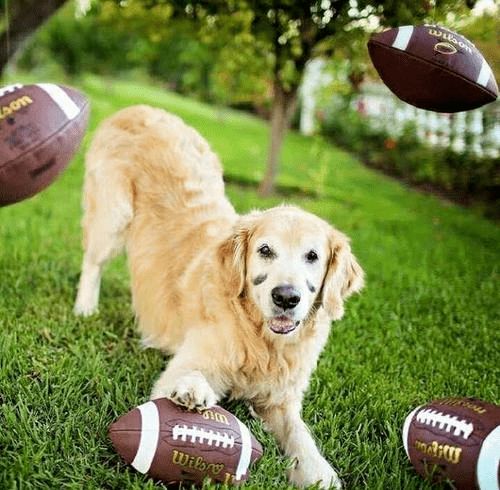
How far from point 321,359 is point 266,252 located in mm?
1110

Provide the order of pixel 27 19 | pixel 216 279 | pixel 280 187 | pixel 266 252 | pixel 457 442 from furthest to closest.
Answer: pixel 280 187 → pixel 27 19 → pixel 216 279 → pixel 266 252 → pixel 457 442

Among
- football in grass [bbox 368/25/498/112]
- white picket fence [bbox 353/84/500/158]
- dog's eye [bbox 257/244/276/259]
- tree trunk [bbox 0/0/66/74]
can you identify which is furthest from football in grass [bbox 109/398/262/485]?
white picket fence [bbox 353/84/500/158]

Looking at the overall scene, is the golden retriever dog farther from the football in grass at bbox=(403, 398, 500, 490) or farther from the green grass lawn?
the football in grass at bbox=(403, 398, 500, 490)

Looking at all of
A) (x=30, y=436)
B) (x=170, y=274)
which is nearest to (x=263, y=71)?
(x=170, y=274)

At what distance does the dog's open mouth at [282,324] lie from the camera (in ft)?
9.67

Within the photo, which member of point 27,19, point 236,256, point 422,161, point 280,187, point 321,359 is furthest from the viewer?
point 422,161

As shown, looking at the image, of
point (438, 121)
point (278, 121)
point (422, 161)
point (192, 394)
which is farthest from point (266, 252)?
point (438, 121)

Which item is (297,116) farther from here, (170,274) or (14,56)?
(170,274)

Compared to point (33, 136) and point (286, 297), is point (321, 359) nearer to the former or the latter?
point (286, 297)

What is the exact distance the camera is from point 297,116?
18.1m

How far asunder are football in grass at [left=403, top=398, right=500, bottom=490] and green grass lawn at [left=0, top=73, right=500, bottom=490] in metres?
0.13

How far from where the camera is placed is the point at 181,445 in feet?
8.09

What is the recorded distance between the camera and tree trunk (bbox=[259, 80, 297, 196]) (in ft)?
26.9

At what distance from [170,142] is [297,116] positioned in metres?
14.1
